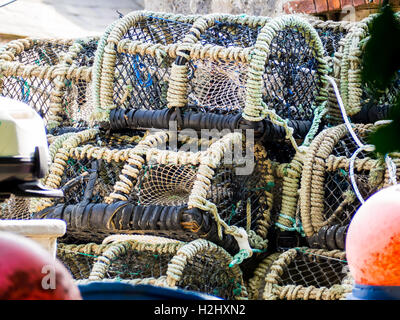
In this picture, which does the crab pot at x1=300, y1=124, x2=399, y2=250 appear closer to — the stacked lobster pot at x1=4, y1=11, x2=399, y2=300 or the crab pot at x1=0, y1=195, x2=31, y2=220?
the stacked lobster pot at x1=4, y1=11, x2=399, y2=300

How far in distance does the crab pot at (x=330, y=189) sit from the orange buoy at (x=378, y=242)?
109 centimetres

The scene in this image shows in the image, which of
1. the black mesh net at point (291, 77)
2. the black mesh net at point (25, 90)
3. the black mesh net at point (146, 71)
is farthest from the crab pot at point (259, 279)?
the black mesh net at point (25, 90)

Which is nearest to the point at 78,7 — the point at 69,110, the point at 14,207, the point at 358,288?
the point at 69,110

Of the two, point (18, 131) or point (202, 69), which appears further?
point (202, 69)

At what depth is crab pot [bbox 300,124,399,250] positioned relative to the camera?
2.60 metres

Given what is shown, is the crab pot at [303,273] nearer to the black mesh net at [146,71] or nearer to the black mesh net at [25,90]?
the black mesh net at [146,71]

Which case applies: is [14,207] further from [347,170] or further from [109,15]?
[109,15]

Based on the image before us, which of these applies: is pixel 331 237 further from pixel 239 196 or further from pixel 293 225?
pixel 239 196

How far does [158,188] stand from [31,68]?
3.39 feet

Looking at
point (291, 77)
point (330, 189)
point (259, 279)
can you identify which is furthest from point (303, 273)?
point (291, 77)

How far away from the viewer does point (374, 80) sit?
593 mm

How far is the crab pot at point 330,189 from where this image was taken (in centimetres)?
260

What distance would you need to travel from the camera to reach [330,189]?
9.32 feet

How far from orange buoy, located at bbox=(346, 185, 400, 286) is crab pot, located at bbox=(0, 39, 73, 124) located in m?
2.27
